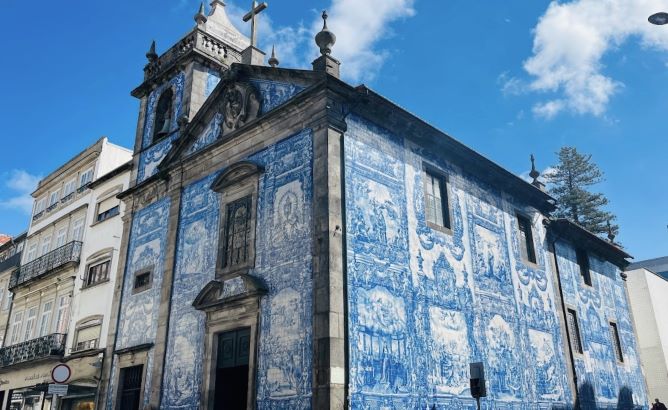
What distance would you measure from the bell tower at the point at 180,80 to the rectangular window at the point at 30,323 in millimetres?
7385

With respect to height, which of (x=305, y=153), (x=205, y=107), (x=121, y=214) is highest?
(x=205, y=107)

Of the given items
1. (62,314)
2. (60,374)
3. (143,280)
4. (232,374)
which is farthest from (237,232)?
(62,314)

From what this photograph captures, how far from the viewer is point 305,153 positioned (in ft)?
37.1

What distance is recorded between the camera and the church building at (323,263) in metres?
10.2

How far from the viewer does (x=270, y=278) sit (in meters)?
10.9

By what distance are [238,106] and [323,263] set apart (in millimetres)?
5042

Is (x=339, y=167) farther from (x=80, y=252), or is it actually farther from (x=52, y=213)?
(x=52, y=213)

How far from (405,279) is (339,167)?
2.46 metres

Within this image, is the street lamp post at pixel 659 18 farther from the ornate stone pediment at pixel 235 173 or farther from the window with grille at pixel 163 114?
the window with grille at pixel 163 114

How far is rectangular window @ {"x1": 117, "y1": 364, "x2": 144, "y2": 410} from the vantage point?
13438mm

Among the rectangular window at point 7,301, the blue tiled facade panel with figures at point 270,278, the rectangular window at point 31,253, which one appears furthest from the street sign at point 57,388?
the rectangular window at point 7,301

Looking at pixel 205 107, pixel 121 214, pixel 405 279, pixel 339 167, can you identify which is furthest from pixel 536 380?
pixel 121 214

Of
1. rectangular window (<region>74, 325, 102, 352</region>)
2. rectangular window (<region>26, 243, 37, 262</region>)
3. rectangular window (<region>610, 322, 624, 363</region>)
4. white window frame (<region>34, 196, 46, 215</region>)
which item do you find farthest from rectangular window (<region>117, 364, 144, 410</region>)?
rectangular window (<region>610, 322, 624, 363</region>)

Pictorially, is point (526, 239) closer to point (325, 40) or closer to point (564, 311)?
point (564, 311)
